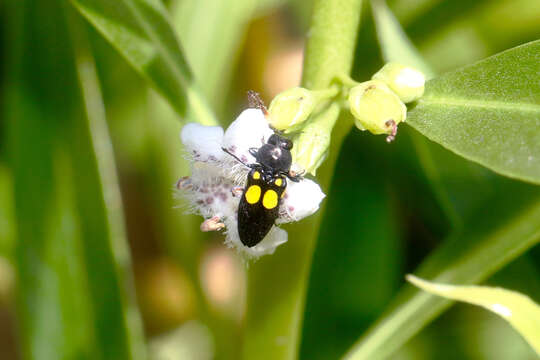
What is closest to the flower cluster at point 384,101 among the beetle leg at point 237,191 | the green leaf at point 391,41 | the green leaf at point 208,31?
the beetle leg at point 237,191

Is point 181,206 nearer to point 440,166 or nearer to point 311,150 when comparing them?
point 311,150

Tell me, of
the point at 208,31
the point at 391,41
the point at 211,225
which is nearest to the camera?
the point at 211,225

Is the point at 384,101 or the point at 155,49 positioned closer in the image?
the point at 384,101

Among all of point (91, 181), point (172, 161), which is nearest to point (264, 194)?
point (91, 181)

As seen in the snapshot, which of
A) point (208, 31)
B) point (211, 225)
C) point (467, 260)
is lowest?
point (467, 260)

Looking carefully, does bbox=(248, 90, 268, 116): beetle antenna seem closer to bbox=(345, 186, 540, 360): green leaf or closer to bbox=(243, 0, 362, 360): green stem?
bbox=(243, 0, 362, 360): green stem

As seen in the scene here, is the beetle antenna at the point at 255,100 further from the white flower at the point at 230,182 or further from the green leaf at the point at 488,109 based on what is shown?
the green leaf at the point at 488,109

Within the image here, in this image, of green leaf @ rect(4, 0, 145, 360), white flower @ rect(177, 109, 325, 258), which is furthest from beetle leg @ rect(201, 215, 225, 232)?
green leaf @ rect(4, 0, 145, 360)

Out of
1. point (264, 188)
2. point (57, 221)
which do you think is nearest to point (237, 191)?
point (264, 188)
